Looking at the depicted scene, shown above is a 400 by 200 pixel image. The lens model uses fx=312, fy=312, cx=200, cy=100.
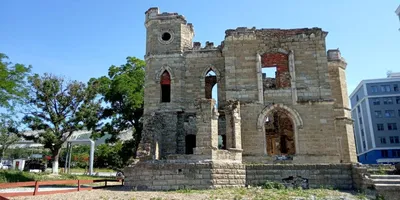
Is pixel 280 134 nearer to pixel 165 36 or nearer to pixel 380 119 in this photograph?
pixel 165 36

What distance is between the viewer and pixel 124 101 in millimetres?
23219

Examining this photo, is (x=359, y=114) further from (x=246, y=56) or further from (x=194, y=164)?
(x=194, y=164)

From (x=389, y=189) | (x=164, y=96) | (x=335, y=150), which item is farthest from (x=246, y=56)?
(x=389, y=189)

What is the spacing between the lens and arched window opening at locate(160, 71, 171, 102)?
19000 millimetres

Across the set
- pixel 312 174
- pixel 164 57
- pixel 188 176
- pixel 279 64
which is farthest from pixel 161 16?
pixel 312 174

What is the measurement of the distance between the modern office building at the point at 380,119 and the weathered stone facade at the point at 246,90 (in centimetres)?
3293

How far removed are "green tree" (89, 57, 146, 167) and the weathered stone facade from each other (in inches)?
170

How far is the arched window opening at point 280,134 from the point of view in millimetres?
21344

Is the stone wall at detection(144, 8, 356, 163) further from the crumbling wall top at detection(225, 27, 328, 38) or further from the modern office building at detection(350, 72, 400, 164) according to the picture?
the modern office building at detection(350, 72, 400, 164)

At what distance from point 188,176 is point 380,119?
45.9 meters

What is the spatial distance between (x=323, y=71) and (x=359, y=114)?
134 ft

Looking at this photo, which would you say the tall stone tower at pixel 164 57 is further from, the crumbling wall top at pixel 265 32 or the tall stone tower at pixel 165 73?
the crumbling wall top at pixel 265 32

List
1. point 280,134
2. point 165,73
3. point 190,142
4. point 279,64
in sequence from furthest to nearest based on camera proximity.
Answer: point 280,134, point 165,73, point 190,142, point 279,64

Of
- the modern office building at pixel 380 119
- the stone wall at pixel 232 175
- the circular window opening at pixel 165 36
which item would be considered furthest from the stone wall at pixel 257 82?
the modern office building at pixel 380 119
